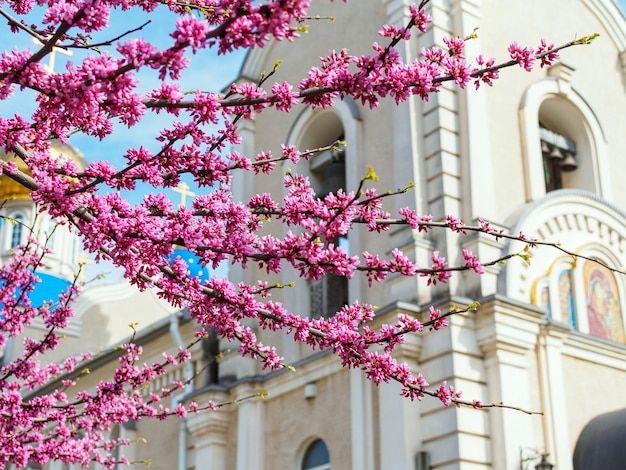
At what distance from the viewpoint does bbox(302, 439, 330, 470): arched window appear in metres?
13.5

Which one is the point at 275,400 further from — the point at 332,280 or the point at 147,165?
the point at 147,165

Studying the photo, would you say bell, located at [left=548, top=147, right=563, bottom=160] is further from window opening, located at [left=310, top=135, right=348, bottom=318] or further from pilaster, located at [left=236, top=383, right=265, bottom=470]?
pilaster, located at [left=236, top=383, right=265, bottom=470]

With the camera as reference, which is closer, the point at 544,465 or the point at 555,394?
the point at 544,465

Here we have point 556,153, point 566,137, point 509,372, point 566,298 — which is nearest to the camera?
point 509,372

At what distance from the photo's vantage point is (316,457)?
13711mm

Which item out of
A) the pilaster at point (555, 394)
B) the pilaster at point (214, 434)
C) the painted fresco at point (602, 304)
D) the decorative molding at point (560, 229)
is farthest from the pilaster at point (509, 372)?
the pilaster at point (214, 434)

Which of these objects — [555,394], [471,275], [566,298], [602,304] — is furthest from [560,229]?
[555,394]

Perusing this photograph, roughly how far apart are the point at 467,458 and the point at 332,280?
455cm

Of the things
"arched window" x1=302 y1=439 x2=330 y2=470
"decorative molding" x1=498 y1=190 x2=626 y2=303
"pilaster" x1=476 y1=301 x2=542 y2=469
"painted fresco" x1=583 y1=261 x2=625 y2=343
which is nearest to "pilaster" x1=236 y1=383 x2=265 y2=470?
"arched window" x1=302 y1=439 x2=330 y2=470

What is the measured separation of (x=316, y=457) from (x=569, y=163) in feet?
18.7

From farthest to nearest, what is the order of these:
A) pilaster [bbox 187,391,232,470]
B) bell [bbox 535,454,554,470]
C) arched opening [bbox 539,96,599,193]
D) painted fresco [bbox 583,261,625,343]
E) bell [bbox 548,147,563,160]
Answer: bell [bbox 548,147,563,160], arched opening [bbox 539,96,599,193], pilaster [bbox 187,391,232,470], painted fresco [bbox 583,261,625,343], bell [bbox 535,454,554,470]

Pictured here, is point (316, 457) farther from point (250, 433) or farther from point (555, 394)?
point (555, 394)

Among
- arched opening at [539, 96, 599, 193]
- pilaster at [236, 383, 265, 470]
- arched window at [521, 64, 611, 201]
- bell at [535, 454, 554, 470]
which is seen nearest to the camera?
bell at [535, 454, 554, 470]

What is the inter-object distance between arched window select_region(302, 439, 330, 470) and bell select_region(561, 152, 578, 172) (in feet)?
18.1
